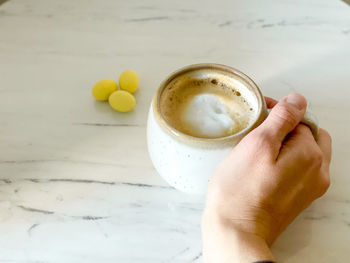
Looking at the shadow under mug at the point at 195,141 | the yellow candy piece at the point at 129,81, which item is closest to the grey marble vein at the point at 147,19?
the yellow candy piece at the point at 129,81

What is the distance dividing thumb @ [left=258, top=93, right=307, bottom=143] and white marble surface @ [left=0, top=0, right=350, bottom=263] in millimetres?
168

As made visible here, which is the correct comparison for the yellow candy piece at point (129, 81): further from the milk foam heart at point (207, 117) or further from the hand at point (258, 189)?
the hand at point (258, 189)

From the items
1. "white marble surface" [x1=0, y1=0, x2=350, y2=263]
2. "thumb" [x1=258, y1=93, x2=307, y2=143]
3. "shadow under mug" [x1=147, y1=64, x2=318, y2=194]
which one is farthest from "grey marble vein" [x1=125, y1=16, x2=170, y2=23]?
"thumb" [x1=258, y1=93, x2=307, y2=143]

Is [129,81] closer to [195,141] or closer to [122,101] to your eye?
[122,101]

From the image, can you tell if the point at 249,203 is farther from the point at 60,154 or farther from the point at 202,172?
the point at 60,154

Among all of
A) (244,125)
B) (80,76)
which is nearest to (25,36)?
(80,76)

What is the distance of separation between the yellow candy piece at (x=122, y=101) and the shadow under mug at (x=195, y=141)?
17 centimetres

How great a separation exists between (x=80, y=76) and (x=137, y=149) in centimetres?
24

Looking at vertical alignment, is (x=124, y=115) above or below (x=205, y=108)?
below

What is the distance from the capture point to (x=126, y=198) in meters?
0.70

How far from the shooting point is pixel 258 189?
0.58m

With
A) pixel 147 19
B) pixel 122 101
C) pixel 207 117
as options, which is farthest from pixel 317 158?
pixel 147 19

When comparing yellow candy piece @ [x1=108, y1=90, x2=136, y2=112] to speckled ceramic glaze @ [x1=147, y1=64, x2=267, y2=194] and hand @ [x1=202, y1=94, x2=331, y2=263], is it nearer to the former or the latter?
speckled ceramic glaze @ [x1=147, y1=64, x2=267, y2=194]

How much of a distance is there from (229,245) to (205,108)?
0.72ft
